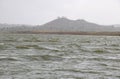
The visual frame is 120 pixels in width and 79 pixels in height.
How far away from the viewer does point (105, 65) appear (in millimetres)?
28312

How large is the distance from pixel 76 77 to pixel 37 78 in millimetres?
2697

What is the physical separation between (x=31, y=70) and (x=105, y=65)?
24.4ft

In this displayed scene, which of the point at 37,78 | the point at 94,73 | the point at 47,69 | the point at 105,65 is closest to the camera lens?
the point at 37,78

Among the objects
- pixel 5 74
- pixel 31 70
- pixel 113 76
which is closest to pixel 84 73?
pixel 113 76

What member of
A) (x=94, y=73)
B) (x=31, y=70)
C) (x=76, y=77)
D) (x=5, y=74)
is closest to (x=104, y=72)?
(x=94, y=73)

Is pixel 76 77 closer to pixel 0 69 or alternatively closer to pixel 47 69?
pixel 47 69

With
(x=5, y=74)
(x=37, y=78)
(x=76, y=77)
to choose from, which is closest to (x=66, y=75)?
(x=76, y=77)

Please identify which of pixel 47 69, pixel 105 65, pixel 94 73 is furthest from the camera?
pixel 105 65

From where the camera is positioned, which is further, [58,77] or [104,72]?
[104,72]

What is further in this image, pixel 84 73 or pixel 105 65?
pixel 105 65

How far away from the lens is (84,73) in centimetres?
2339

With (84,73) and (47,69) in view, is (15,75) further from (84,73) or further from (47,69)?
(84,73)

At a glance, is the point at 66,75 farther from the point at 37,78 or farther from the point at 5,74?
the point at 5,74

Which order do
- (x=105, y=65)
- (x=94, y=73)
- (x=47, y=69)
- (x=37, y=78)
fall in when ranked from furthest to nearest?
1. (x=105, y=65)
2. (x=47, y=69)
3. (x=94, y=73)
4. (x=37, y=78)
